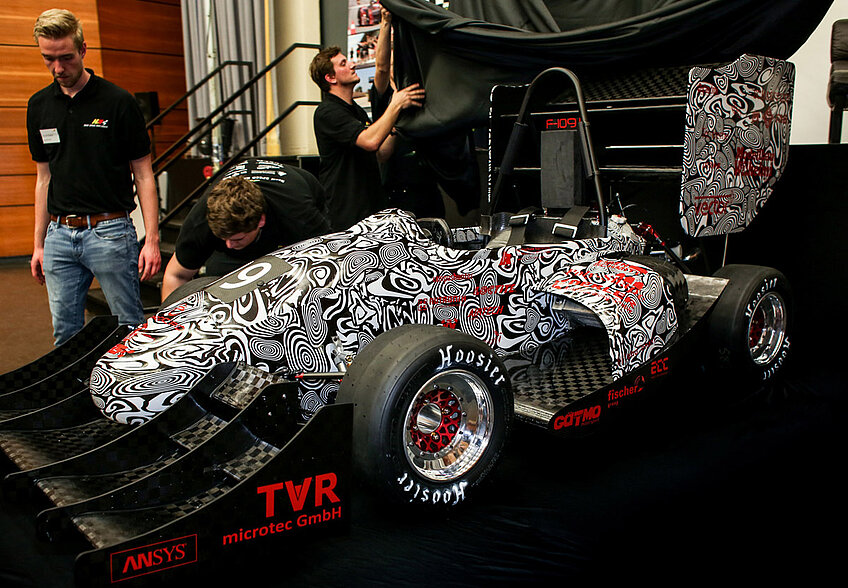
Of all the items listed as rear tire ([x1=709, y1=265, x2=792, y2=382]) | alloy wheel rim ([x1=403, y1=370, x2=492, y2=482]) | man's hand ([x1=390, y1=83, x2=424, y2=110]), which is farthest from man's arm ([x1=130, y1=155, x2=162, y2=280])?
rear tire ([x1=709, y1=265, x2=792, y2=382])

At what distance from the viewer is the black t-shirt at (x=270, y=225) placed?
10.2ft

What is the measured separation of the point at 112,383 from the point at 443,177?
2436 mm

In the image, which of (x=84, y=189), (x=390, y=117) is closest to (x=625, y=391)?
(x=390, y=117)

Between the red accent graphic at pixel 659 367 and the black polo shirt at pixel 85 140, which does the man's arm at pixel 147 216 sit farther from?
the red accent graphic at pixel 659 367

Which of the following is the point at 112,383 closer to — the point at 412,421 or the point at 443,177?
the point at 412,421

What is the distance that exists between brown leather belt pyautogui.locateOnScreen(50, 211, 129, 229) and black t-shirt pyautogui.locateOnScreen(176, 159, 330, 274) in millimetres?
315

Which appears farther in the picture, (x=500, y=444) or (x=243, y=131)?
(x=243, y=131)

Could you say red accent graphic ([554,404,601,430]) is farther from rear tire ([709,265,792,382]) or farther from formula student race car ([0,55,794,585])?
rear tire ([709,265,792,382])

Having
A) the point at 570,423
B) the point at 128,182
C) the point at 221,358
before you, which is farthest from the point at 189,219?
the point at 570,423

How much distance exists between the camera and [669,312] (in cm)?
272

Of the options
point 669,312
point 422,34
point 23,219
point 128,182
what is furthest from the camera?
point 23,219

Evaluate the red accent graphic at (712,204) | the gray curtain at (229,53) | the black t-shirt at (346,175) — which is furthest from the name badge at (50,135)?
the gray curtain at (229,53)

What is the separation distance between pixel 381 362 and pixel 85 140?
1.84m

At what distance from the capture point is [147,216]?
313cm
